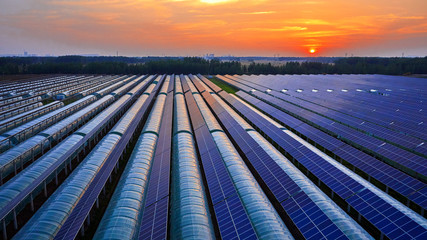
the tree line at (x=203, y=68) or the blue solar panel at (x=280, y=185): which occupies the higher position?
the tree line at (x=203, y=68)

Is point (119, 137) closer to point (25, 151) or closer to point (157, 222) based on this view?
point (25, 151)

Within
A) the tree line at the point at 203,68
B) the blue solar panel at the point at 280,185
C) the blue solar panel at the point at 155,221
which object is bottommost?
the blue solar panel at the point at 155,221

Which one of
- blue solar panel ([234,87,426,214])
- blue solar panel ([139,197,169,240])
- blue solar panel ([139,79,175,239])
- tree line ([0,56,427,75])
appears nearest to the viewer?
blue solar panel ([139,197,169,240])

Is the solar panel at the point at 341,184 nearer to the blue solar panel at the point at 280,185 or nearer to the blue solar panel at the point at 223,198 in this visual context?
the blue solar panel at the point at 280,185

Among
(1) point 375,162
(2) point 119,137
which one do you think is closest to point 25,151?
(2) point 119,137

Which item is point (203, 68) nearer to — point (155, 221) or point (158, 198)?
point (158, 198)

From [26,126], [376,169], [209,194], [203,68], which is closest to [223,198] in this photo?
[209,194]

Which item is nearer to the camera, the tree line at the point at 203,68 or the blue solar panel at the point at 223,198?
the blue solar panel at the point at 223,198

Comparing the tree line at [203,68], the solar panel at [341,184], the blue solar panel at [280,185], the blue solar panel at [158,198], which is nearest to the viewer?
the blue solar panel at [158,198]

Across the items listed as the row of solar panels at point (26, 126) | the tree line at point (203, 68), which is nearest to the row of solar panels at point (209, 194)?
the row of solar panels at point (26, 126)

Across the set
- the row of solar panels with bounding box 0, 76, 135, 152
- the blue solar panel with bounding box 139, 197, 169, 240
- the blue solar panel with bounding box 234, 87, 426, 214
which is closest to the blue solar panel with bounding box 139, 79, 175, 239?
the blue solar panel with bounding box 139, 197, 169, 240

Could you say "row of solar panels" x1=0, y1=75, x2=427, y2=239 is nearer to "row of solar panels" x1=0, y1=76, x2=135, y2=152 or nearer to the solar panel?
the solar panel
